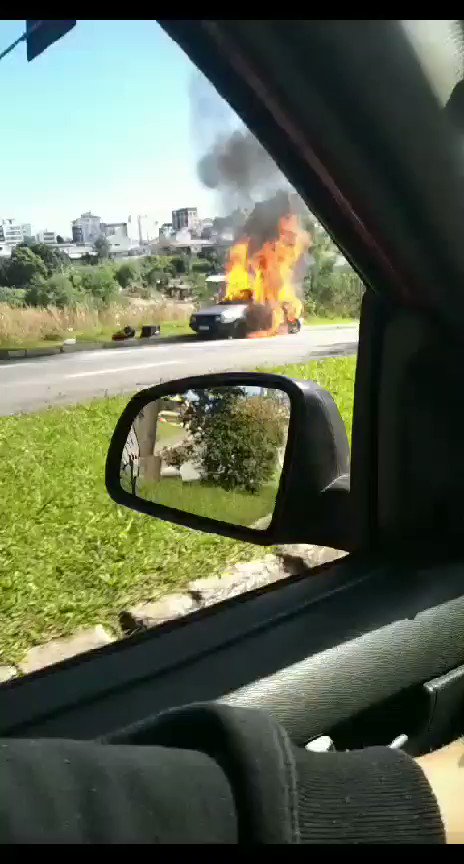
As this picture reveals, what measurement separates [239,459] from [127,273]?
0.84m

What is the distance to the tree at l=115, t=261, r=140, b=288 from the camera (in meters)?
2.73

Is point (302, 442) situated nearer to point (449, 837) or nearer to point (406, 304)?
point (406, 304)

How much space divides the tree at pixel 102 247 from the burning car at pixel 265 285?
0.40 meters

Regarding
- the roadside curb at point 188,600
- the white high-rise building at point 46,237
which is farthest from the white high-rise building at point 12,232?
the roadside curb at point 188,600

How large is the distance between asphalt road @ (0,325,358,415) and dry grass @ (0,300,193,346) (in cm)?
11

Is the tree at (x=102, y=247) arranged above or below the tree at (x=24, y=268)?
above

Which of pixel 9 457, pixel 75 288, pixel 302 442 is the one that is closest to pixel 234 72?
pixel 302 442

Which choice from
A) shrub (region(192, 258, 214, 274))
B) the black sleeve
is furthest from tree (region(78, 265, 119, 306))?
the black sleeve

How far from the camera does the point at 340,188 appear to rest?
162 centimetres

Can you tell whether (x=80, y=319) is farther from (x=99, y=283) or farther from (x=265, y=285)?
(x=265, y=285)

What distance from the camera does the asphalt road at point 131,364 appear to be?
2.96m

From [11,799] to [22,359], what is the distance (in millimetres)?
2335

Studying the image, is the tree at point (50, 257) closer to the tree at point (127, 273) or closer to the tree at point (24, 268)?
the tree at point (24, 268)

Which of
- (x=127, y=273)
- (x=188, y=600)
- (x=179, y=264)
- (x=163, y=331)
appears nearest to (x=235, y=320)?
(x=179, y=264)
